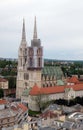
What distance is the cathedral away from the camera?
72812 millimetres

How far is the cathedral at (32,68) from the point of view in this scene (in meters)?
72.8

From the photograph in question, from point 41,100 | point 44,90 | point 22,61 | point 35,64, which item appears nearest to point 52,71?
point 35,64

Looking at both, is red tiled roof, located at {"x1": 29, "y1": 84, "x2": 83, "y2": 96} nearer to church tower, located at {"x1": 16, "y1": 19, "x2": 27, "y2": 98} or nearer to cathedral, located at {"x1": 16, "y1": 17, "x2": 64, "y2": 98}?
cathedral, located at {"x1": 16, "y1": 17, "x2": 64, "y2": 98}

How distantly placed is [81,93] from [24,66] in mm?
13706

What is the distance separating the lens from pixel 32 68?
240 ft

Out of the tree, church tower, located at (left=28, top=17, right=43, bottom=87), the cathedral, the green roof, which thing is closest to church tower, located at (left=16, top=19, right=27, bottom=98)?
the cathedral

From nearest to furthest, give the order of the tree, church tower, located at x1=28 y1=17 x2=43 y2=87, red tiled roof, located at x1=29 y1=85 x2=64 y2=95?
the tree → red tiled roof, located at x1=29 y1=85 x2=64 y2=95 → church tower, located at x1=28 y1=17 x2=43 y2=87

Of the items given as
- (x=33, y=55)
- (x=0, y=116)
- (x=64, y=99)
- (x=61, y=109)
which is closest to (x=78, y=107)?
(x=61, y=109)

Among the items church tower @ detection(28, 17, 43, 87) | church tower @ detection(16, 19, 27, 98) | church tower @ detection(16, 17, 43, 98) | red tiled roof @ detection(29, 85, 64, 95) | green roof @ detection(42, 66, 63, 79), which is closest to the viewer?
red tiled roof @ detection(29, 85, 64, 95)

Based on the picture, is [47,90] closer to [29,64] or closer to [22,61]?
[29,64]

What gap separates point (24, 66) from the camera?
74500 mm

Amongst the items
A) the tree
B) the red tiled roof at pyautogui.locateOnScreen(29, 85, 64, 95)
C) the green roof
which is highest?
the green roof

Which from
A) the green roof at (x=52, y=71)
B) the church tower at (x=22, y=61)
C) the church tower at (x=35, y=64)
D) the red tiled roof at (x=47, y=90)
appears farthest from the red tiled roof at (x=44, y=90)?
the church tower at (x=22, y=61)

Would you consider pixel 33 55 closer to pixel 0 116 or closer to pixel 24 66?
pixel 24 66
